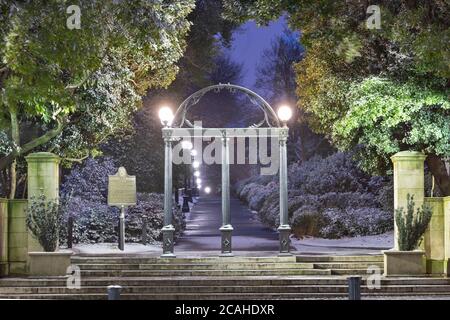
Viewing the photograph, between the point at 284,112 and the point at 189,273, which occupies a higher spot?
the point at 284,112

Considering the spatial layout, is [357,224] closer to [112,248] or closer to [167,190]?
[112,248]

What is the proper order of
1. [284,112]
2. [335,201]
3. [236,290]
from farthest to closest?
[335,201] < [284,112] < [236,290]

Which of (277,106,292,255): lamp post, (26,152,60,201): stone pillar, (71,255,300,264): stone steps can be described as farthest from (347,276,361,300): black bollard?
(26,152,60,201): stone pillar

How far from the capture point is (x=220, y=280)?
19672 mm

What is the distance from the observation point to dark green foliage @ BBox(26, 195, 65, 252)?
20.8 meters

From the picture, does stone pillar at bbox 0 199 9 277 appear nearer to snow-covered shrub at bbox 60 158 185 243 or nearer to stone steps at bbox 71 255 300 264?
stone steps at bbox 71 255 300 264

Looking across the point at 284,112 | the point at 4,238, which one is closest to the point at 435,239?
the point at 284,112

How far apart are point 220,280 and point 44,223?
432cm

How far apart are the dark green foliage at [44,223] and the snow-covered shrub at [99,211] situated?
343 inches

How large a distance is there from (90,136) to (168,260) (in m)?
6.33

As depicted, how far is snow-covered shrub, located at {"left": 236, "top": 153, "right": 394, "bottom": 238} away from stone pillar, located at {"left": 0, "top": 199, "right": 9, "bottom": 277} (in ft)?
45.1

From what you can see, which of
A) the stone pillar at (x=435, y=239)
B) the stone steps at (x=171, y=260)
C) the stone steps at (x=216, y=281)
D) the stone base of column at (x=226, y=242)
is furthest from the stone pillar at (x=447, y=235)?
the stone base of column at (x=226, y=242)

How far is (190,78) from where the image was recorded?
39250 mm

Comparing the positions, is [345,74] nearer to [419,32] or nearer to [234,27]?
[419,32]
